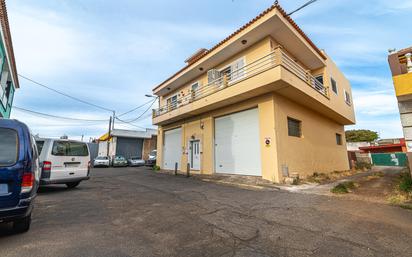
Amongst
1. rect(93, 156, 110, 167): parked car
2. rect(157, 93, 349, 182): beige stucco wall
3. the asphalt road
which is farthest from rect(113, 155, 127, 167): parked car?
the asphalt road

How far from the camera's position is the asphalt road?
278 centimetres

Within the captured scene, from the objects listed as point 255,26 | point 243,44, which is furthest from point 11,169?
point 243,44

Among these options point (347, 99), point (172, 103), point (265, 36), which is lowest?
point (172, 103)

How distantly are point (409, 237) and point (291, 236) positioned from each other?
1.85 metres

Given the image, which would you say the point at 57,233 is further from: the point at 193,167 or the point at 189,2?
the point at 193,167

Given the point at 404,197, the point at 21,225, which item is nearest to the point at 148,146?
the point at 21,225

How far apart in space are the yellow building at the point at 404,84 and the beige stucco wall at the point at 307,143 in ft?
13.6

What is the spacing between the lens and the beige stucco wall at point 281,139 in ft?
29.6

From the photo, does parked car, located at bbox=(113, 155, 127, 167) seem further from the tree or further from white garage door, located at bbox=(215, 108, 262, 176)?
the tree

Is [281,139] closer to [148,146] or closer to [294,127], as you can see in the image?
[294,127]

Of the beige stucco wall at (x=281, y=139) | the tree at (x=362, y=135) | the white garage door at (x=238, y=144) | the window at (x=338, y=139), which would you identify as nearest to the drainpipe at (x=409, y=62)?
the beige stucco wall at (x=281, y=139)

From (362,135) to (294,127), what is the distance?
50.0 metres

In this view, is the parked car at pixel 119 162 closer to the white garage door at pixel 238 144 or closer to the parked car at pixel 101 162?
the parked car at pixel 101 162

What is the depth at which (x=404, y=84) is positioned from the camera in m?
5.60
